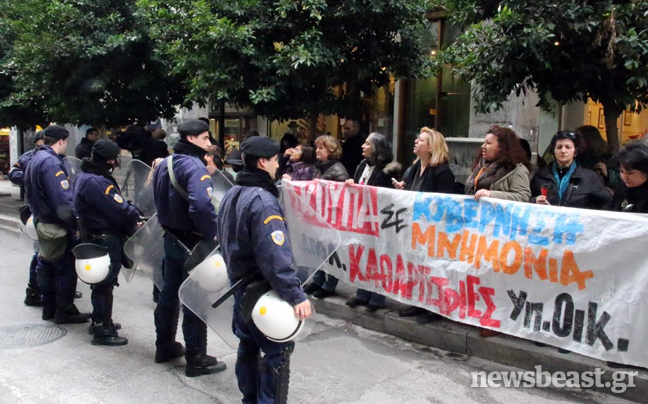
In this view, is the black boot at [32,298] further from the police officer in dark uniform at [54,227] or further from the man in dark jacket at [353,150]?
the man in dark jacket at [353,150]

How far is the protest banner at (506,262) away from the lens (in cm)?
443

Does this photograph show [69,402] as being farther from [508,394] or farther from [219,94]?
[219,94]

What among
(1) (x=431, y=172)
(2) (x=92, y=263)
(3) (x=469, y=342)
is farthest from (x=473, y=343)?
(2) (x=92, y=263)

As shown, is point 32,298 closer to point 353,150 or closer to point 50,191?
point 50,191

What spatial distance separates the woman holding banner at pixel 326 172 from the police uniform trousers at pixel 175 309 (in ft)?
6.90

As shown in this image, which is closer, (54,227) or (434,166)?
(434,166)

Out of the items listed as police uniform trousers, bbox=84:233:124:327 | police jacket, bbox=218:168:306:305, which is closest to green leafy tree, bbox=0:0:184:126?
police uniform trousers, bbox=84:233:124:327

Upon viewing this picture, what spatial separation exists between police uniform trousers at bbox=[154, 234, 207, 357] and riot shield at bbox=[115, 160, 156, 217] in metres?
1.26

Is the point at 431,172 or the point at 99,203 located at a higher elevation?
the point at 431,172

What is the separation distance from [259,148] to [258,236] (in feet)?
1.87

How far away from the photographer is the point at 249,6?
7738 mm

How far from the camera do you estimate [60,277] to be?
6383mm

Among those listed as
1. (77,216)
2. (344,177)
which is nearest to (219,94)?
(344,177)

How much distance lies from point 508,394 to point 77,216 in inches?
162
